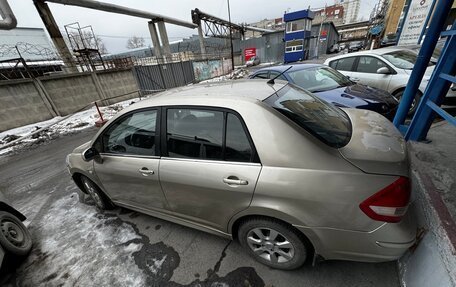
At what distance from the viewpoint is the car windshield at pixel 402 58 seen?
4.94 metres

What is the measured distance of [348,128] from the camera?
190 centimetres

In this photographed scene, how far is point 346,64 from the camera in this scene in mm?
6199

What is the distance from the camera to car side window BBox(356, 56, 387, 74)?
5332 mm

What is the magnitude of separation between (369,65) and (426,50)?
2911 millimetres

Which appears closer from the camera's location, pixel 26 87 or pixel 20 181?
pixel 20 181

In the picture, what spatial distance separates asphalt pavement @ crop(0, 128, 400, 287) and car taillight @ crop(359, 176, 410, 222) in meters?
0.82

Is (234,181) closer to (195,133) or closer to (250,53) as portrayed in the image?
(195,133)

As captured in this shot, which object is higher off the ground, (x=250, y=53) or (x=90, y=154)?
(x=90, y=154)

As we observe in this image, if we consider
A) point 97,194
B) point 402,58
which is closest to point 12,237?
point 97,194

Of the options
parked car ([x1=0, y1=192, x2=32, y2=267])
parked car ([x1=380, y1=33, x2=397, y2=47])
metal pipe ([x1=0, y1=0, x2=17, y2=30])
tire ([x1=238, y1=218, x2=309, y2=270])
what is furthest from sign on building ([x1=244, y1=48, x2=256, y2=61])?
tire ([x1=238, y1=218, x2=309, y2=270])

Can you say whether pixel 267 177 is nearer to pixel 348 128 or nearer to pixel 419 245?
pixel 348 128

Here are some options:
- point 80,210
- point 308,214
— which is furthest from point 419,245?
point 80,210

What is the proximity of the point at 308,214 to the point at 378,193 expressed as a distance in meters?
0.47

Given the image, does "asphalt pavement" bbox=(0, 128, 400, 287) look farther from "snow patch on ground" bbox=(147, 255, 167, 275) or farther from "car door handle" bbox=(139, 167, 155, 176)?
"car door handle" bbox=(139, 167, 155, 176)
